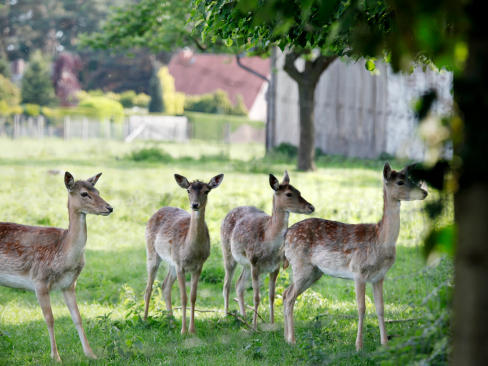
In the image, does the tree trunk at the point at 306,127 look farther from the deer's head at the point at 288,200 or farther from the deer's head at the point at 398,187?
the deer's head at the point at 398,187

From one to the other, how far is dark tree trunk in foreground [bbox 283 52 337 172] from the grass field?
86 cm

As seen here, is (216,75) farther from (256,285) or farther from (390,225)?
(390,225)

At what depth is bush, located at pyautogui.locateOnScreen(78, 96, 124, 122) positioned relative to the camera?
35656 millimetres

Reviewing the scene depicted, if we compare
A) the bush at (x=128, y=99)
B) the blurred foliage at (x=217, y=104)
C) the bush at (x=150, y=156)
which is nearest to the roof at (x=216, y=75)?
the blurred foliage at (x=217, y=104)

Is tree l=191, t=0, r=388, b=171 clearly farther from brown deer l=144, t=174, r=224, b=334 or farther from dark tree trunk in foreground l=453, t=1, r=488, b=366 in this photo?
dark tree trunk in foreground l=453, t=1, r=488, b=366

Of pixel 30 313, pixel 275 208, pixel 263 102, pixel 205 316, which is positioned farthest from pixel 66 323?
pixel 263 102

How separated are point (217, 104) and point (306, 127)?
2521cm

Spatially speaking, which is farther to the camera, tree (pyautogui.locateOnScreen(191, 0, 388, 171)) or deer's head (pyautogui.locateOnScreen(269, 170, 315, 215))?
deer's head (pyautogui.locateOnScreen(269, 170, 315, 215))

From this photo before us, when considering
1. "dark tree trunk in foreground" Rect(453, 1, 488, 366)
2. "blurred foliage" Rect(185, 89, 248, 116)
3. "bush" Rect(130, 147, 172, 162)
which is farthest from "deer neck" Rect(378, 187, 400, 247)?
"blurred foliage" Rect(185, 89, 248, 116)

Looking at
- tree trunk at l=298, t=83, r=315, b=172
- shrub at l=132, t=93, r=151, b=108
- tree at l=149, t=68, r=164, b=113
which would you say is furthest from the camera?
shrub at l=132, t=93, r=151, b=108

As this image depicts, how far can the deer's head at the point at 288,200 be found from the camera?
5887 millimetres

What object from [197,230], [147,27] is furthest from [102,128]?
[197,230]

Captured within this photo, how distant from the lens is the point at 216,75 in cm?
4584

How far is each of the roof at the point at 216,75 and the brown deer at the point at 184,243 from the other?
37.4 metres
